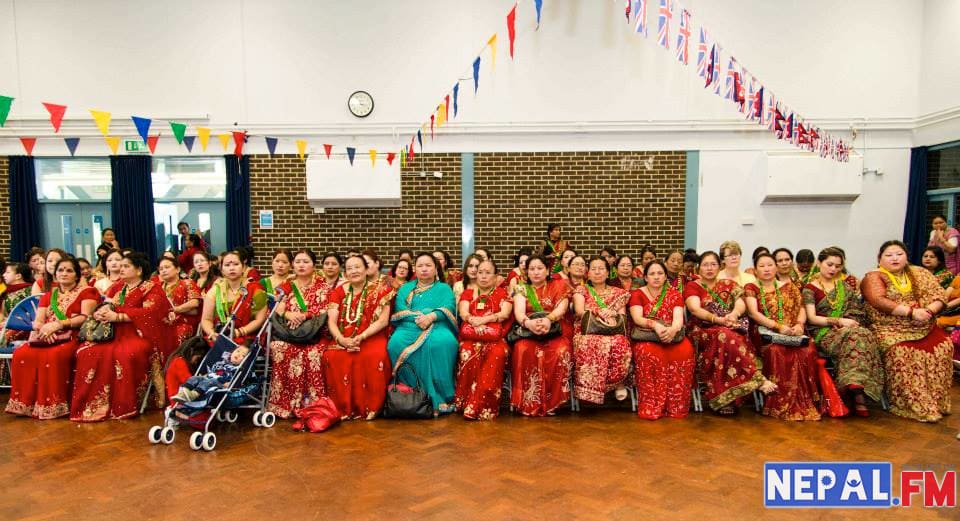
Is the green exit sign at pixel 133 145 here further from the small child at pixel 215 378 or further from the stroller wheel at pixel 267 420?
the stroller wheel at pixel 267 420

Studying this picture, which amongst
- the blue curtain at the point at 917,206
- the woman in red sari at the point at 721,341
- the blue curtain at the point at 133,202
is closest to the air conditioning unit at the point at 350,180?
the blue curtain at the point at 133,202

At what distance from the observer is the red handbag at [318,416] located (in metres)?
3.97

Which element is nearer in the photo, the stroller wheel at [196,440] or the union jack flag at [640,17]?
the stroller wheel at [196,440]

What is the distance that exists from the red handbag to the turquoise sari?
55 centimetres

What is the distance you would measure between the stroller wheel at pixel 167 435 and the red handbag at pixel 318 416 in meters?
0.78

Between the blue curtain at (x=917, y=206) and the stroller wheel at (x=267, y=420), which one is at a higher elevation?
the blue curtain at (x=917, y=206)

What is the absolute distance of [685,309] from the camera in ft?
15.1

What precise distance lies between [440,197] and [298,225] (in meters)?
2.14

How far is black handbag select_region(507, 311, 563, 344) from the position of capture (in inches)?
172

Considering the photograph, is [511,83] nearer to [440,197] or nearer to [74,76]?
[440,197]

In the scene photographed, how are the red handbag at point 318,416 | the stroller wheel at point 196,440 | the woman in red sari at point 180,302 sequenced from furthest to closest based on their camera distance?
1. the woman in red sari at point 180,302
2. the red handbag at point 318,416
3. the stroller wheel at point 196,440

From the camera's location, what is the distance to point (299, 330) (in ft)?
13.9

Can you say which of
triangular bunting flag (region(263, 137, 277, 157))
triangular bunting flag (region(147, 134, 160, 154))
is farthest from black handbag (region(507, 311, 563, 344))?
triangular bunting flag (region(147, 134, 160, 154))

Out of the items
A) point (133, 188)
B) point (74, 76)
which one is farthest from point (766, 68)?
point (74, 76)
